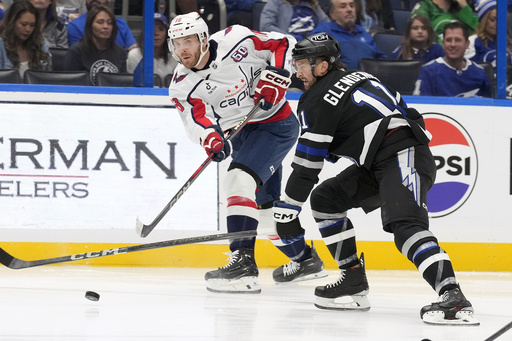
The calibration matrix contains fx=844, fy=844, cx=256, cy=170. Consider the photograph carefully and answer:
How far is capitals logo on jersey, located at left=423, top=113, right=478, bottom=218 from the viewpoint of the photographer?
4.54m

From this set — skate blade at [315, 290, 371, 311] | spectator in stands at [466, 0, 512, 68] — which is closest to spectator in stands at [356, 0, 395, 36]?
spectator in stands at [466, 0, 512, 68]

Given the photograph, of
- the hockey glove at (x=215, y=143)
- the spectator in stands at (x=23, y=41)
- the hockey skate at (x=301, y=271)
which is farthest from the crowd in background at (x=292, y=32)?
the hockey skate at (x=301, y=271)

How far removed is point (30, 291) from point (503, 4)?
299cm

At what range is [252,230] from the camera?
11.7 ft

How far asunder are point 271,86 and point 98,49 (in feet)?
4.06

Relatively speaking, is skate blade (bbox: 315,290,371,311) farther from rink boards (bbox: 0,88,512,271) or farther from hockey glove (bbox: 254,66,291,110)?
rink boards (bbox: 0,88,512,271)

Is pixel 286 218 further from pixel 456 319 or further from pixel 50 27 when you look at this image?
pixel 50 27

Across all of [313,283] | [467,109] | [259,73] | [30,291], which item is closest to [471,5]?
[467,109]

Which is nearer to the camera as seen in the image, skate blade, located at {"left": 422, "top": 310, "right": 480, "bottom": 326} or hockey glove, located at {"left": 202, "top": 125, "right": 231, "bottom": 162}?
skate blade, located at {"left": 422, "top": 310, "right": 480, "bottom": 326}

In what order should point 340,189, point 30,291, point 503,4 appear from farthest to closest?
point 503,4 → point 30,291 → point 340,189

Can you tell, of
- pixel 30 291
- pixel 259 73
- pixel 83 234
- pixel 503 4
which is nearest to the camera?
pixel 30 291

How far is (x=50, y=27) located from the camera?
15.0 ft

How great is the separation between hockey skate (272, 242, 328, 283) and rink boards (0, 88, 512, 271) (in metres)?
0.47

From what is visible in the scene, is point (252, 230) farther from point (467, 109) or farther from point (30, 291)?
point (467, 109)
